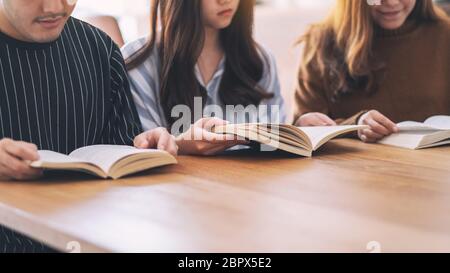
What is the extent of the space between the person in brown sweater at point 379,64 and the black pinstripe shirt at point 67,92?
0.66 meters

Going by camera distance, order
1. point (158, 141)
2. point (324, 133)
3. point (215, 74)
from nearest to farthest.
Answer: point (158, 141)
point (324, 133)
point (215, 74)

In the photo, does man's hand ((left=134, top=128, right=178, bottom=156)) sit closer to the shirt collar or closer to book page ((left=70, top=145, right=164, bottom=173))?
book page ((left=70, top=145, right=164, bottom=173))

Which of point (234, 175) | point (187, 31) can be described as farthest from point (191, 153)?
point (187, 31)

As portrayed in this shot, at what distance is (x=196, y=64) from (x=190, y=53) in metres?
0.08

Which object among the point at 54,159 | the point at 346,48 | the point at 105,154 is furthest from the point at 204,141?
the point at 346,48

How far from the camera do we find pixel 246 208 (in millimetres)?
948

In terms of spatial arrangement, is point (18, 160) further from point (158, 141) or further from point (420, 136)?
→ point (420, 136)

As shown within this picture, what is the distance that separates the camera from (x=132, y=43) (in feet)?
6.11

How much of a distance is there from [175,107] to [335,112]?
57cm

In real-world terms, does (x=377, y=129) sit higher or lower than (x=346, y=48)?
lower

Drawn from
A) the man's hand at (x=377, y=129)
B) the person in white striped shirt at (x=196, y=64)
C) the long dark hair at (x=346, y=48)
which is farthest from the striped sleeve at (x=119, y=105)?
the long dark hair at (x=346, y=48)

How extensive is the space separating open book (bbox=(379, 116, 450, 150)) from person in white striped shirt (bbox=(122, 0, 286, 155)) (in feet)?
1.61

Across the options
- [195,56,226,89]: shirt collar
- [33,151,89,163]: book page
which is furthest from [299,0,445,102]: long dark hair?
[33,151,89,163]: book page

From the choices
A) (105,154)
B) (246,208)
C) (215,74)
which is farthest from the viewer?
(215,74)
